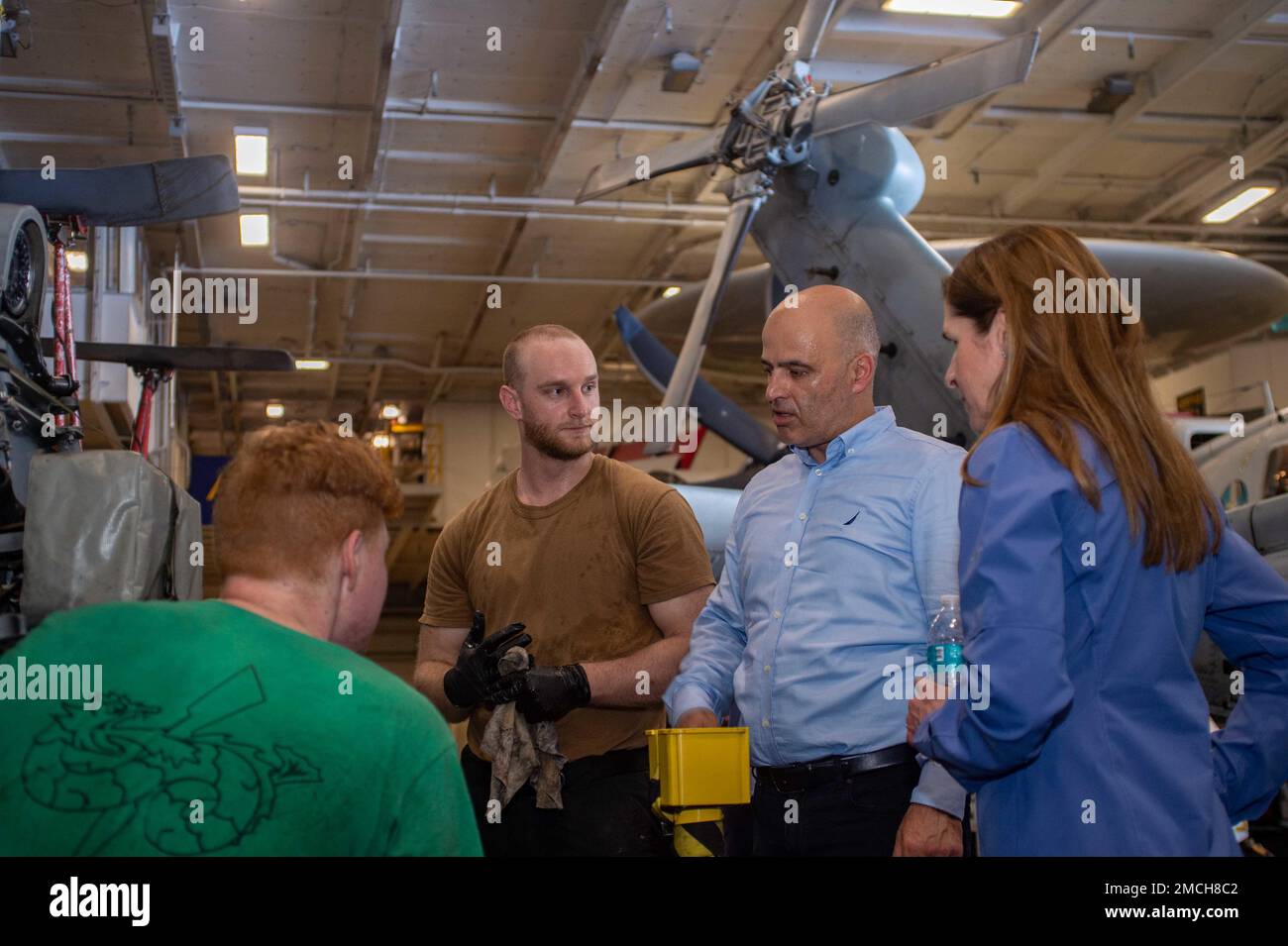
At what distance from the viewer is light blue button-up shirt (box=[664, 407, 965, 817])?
2359 mm

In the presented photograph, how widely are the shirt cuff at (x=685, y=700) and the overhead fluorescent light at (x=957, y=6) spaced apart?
829 centimetres

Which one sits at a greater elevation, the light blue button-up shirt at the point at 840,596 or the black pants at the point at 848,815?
the light blue button-up shirt at the point at 840,596

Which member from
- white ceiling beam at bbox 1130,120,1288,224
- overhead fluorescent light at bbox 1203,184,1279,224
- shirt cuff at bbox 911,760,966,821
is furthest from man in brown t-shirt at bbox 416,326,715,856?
overhead fluorescent light at bbox 1203,184,1279,224

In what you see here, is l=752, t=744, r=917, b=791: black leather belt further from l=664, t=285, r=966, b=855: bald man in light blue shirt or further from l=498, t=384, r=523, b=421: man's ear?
l=498, t=384, r=523, b=421: man's ear

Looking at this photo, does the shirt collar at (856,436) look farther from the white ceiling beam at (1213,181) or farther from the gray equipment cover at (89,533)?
the white ceiling beam at (1213,181)

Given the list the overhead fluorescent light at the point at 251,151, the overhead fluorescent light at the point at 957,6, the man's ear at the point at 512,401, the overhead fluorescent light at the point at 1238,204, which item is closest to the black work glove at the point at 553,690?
the man's ear at the point at 512,401

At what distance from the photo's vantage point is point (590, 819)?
2.82m

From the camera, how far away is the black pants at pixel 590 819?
2811 millimetres

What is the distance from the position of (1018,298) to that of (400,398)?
2498 centimetres

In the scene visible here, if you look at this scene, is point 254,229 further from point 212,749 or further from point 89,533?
point 212,749

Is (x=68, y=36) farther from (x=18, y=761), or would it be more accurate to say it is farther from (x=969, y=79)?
(x=18, y=761)

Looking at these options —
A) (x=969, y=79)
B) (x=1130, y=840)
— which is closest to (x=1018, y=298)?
(x=1130, y=840)

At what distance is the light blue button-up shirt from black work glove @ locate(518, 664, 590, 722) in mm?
261
